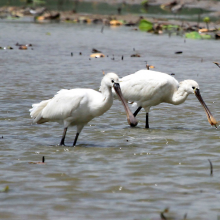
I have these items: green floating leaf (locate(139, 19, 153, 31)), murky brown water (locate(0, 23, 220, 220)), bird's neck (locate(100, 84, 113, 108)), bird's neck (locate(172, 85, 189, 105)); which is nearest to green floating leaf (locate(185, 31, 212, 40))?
green floating leaf (locate(139, 19, 153, 31))

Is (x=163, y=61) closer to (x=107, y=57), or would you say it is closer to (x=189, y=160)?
(x=107, y=57)

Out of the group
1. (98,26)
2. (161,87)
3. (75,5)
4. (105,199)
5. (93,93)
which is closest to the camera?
(105,199)

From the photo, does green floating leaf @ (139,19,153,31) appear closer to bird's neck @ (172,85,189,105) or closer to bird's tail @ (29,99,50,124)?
bird's neck @ (172,85,189,105)

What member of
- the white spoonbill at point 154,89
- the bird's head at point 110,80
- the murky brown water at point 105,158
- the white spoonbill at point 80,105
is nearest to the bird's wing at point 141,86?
the white spoonbill at point 154,89

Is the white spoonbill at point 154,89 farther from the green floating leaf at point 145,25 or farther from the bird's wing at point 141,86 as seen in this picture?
the green floating leaf at point 145,25

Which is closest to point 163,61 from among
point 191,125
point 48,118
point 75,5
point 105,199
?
point 191,125

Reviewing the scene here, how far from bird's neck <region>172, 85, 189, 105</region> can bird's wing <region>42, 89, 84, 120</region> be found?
2090 millimetres

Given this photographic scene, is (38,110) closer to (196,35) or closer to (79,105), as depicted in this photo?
(79,105)

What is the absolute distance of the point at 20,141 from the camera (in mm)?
7539

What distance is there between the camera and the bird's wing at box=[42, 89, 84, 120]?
23.2 feet

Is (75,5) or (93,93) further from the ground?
(93,93)

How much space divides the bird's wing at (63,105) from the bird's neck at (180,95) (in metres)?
2.09

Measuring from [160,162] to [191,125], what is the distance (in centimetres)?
248

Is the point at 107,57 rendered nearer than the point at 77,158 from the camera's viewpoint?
No
